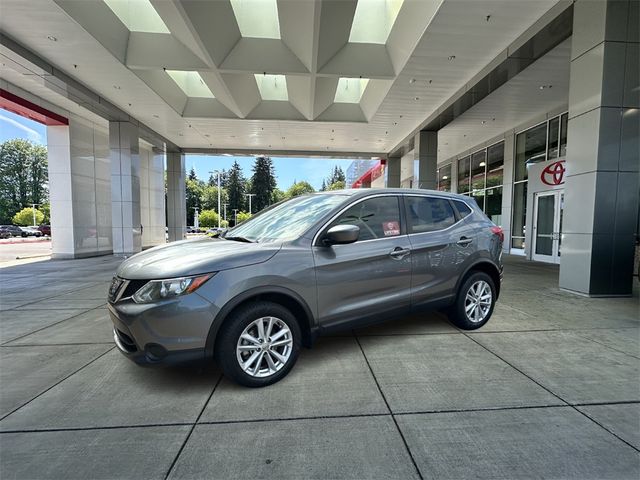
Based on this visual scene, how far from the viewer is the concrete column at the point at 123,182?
47.5 ft

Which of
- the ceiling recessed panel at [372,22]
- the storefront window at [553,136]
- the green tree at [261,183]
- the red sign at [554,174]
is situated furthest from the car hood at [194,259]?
the green tree at [261,183]

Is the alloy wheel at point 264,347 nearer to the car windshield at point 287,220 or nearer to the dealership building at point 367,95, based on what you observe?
Result: the car windshield at point 287,220

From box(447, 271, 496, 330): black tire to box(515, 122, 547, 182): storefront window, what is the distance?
11717 millimetres

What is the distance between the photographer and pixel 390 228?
3795 mm

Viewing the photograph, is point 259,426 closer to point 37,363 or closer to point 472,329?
point 37,363

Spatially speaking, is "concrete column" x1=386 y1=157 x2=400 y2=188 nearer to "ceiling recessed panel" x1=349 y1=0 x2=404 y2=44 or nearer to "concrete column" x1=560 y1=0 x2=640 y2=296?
"ceiling recessed panel" x1=349 y1=0 x2=404 y2=44

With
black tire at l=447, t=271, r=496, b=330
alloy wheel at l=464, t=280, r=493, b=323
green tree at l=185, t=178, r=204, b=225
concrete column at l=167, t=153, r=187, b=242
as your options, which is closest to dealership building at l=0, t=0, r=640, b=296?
concrete column at l=167, t=153, r=187, b=242

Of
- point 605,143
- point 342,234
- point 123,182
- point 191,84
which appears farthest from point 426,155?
point 342,234

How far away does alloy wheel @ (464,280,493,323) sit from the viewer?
4438 millimetres

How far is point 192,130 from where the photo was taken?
1675 centimetres

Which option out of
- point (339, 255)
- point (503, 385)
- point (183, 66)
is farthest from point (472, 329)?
point (183, 66)

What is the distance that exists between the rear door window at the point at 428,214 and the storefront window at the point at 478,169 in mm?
15980

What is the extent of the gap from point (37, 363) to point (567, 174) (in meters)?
9.22

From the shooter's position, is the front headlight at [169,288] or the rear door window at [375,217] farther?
the rear door window at [375,217]
